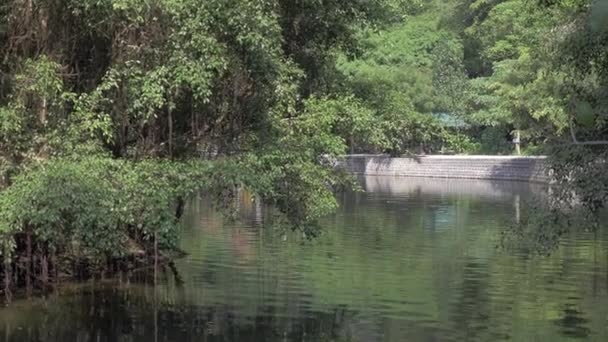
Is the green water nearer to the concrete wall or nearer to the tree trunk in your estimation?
the tree trunk

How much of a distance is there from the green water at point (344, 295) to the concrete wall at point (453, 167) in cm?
2112

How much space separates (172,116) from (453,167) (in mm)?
38055

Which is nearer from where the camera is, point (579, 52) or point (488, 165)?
point (579, 52)

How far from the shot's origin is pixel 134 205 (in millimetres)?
13594

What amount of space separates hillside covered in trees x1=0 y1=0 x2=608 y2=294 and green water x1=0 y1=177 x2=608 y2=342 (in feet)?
3.68

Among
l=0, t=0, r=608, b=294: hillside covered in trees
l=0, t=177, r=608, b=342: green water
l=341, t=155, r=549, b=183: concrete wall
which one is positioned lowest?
l=0, t=177, r=608, b=342: green water

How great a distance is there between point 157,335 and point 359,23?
7355 mm

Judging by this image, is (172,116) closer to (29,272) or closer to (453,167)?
(29,272)

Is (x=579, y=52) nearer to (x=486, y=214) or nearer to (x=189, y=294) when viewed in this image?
(x=189, y=294)

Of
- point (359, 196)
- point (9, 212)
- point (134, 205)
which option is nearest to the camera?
point (9, 212)

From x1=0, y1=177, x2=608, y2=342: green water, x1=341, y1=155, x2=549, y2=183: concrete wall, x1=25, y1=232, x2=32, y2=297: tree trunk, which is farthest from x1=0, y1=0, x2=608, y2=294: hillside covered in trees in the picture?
x1=341, y1=155, x2=549, y2=183: concrete wall

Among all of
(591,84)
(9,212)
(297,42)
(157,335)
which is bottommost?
(157,335)

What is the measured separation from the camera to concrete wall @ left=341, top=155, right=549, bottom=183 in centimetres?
4775

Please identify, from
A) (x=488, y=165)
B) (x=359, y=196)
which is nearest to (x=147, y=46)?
(x=359, y=196)
